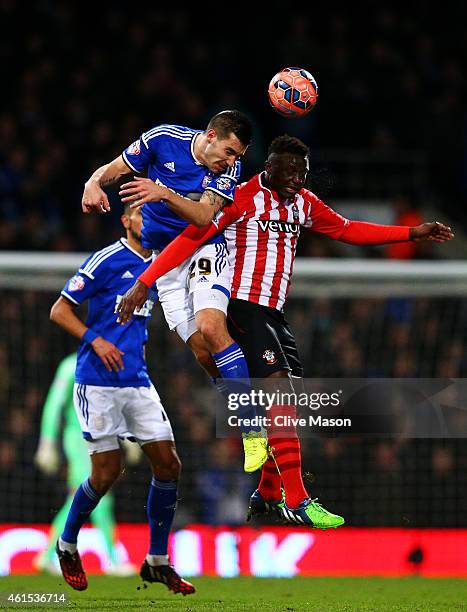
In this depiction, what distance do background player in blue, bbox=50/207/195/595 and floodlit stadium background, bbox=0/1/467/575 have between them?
141 cm

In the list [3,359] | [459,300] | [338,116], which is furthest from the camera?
[338,116]

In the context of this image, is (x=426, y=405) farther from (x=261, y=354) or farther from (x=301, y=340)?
(x=261, y=354)

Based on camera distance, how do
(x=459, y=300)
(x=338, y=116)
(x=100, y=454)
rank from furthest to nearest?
(x=338, y=116) < (x=459, y=300) < (x=100, y=454)

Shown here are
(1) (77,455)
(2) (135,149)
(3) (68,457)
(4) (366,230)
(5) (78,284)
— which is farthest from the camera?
(3) (68,457)

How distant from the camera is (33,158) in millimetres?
12828

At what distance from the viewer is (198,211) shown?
650 cm

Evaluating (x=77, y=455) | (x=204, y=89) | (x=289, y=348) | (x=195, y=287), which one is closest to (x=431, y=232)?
(x=289, y=348)

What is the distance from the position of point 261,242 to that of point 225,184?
48 cm

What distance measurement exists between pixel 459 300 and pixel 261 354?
5.22m

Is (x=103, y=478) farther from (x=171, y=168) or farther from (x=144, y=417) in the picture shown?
(x=171, y=168)

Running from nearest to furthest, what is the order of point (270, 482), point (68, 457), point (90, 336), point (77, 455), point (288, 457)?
point (288, 457)
point (270, 482)
point (90, 336)
point (77, 455)
point (68, 457)

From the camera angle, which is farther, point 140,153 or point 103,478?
point 103,478

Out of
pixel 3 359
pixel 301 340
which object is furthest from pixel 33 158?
pixel 301 340

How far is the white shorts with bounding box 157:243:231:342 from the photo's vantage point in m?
6.86
